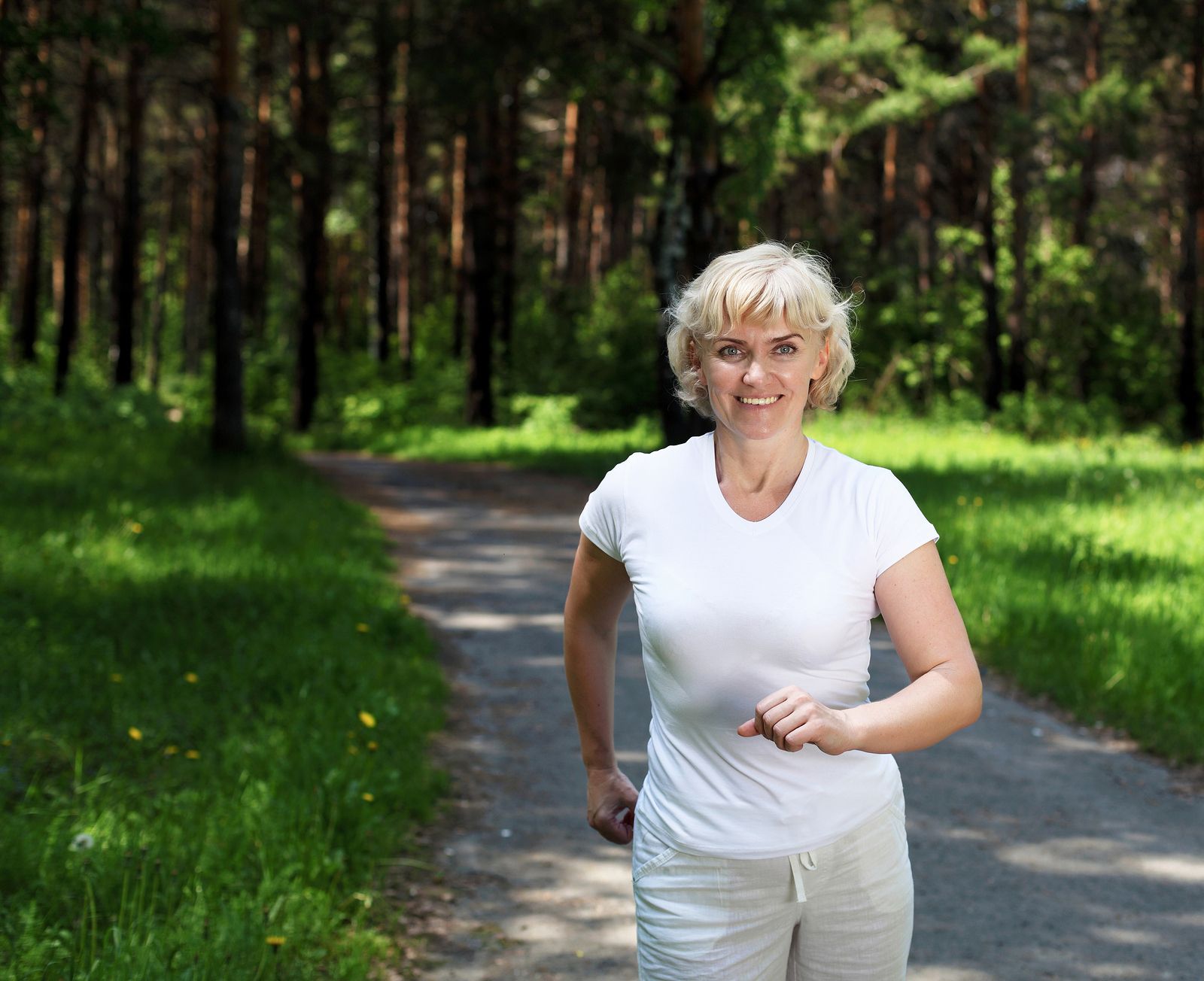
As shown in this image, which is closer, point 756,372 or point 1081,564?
point 756,372

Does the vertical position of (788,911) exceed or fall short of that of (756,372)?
it falls short

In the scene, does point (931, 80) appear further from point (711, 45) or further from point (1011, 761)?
point (1011, 761)

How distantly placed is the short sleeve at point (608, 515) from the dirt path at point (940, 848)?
208 cm

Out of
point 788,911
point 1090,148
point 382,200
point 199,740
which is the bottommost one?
point 199,740

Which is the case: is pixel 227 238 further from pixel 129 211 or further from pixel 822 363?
pixel 822 363

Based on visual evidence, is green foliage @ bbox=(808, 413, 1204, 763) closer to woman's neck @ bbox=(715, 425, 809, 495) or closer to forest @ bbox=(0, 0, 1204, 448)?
woman's neck @ bbox=(715, 425, 809, 495)

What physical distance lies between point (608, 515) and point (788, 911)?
30.7 inches

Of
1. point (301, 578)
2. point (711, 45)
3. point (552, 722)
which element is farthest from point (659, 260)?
point (552, 722)

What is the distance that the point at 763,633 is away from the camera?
6.97ft

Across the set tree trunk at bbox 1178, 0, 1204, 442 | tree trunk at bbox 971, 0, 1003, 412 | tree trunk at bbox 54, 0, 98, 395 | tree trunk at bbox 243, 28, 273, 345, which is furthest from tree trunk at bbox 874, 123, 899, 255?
tree trunk at bbox 54, 0, 98, 395

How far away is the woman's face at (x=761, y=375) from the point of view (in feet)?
7.32

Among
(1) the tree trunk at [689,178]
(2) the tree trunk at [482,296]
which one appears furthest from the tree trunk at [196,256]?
(1) the tree trunk at [689,178]

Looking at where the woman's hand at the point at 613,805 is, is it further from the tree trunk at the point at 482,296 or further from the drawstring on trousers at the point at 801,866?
the tree trunk at the point at 482,296

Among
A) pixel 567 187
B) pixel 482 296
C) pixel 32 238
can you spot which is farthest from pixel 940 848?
pixel 32 238
